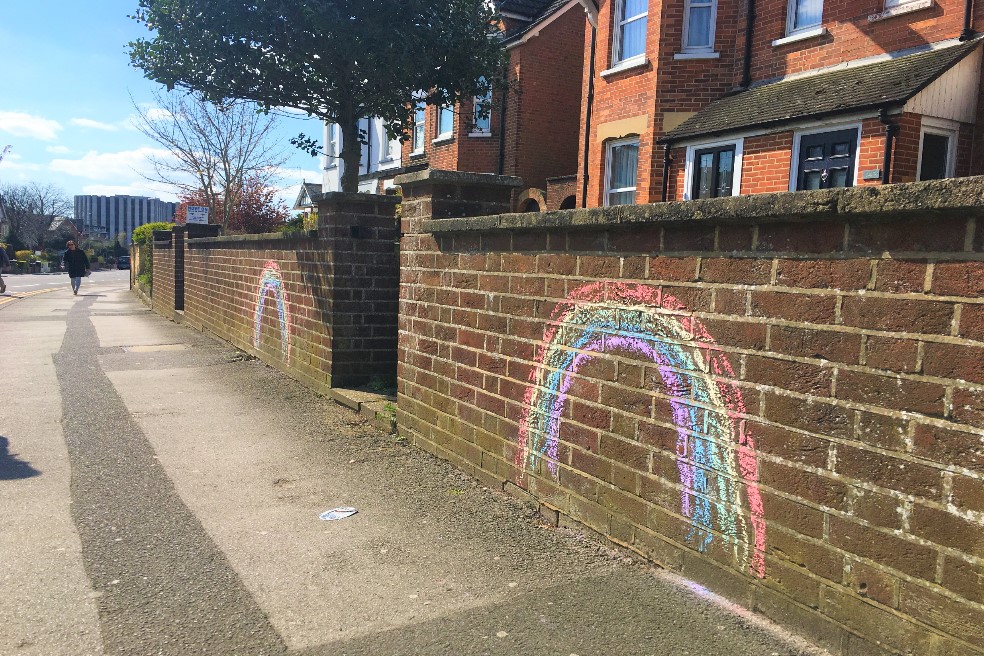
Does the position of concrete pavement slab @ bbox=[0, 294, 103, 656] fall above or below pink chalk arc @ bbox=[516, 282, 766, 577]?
below

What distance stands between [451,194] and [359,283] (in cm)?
206

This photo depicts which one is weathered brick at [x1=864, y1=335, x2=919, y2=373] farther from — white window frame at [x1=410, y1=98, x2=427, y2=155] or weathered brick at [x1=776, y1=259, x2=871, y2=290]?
white window frame at [x1=410, y1=98, x2=427, y2=155]

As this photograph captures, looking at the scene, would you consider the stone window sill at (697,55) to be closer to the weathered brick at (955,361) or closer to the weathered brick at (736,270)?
the weathered brick at (736,270)

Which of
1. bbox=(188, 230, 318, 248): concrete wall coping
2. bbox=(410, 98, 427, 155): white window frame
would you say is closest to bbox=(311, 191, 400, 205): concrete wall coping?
bbox=(188, 230, 318, 248): concrete wall coping

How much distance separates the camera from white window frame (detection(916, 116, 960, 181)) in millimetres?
9352

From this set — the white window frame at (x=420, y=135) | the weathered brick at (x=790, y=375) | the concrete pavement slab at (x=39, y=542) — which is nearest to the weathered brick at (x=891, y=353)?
the weathered brick at (x=790, y=375)

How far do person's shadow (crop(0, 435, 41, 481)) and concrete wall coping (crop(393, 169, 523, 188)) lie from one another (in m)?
3.20

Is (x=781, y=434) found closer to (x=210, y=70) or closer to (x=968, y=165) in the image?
(x=210, y=70)

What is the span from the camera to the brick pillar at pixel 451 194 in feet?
17.4

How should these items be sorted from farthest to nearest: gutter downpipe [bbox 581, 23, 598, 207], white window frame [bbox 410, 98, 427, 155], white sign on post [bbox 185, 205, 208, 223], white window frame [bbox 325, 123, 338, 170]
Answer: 1. white window frame [bbox 325, 123, 338, 170]
2. white window frame [bbox 410, 98, 427, 155]
3. white sign on post [bbox 185, 205, 208, 223]
4. gutter downpipe [bbox 581, 23, 598, 207]

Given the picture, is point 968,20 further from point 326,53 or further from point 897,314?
point 897,314

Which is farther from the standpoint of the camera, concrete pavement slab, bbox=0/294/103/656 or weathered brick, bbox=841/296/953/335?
concrete pavement slab, bbox=0/294/103/656

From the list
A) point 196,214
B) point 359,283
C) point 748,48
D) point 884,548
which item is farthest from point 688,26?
point 196,214

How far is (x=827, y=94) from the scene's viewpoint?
33.7 ft
